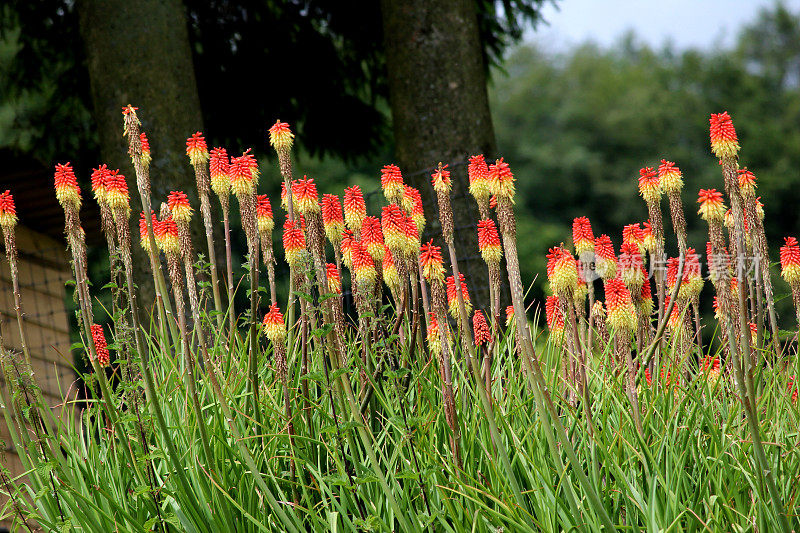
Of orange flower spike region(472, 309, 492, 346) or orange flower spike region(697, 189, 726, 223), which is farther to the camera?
orange flower spike region(472, 309, 492, 346)

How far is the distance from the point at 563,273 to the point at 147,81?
3.80 m

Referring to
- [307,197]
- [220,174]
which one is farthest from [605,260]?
[220,174]

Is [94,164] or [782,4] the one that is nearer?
[94,164]

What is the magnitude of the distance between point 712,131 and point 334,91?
6301 millimetres

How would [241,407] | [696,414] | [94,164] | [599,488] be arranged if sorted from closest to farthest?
[599,488]
[696,414]
[241,407]
[94,164]

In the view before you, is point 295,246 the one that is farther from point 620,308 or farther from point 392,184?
point 620,308

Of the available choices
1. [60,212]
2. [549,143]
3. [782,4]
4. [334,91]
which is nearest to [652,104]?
[549,143]

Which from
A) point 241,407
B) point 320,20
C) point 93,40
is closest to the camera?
point 241,407

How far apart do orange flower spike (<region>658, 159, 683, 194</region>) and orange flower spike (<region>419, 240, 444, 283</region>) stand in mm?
799

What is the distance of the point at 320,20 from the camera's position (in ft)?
26.8

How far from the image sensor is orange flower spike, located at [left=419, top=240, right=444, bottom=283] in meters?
2.54

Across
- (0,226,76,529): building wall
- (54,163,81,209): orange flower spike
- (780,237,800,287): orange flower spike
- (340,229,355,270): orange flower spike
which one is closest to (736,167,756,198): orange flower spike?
(780,237,800,287): orange flower spike

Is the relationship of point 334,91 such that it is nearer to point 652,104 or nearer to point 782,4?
point 652,104

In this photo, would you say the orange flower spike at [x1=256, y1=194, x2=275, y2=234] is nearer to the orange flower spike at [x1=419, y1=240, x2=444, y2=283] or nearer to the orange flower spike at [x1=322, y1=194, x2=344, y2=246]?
the orange flower spike at [x1=322, y1=194, x2=344, y2=246]
